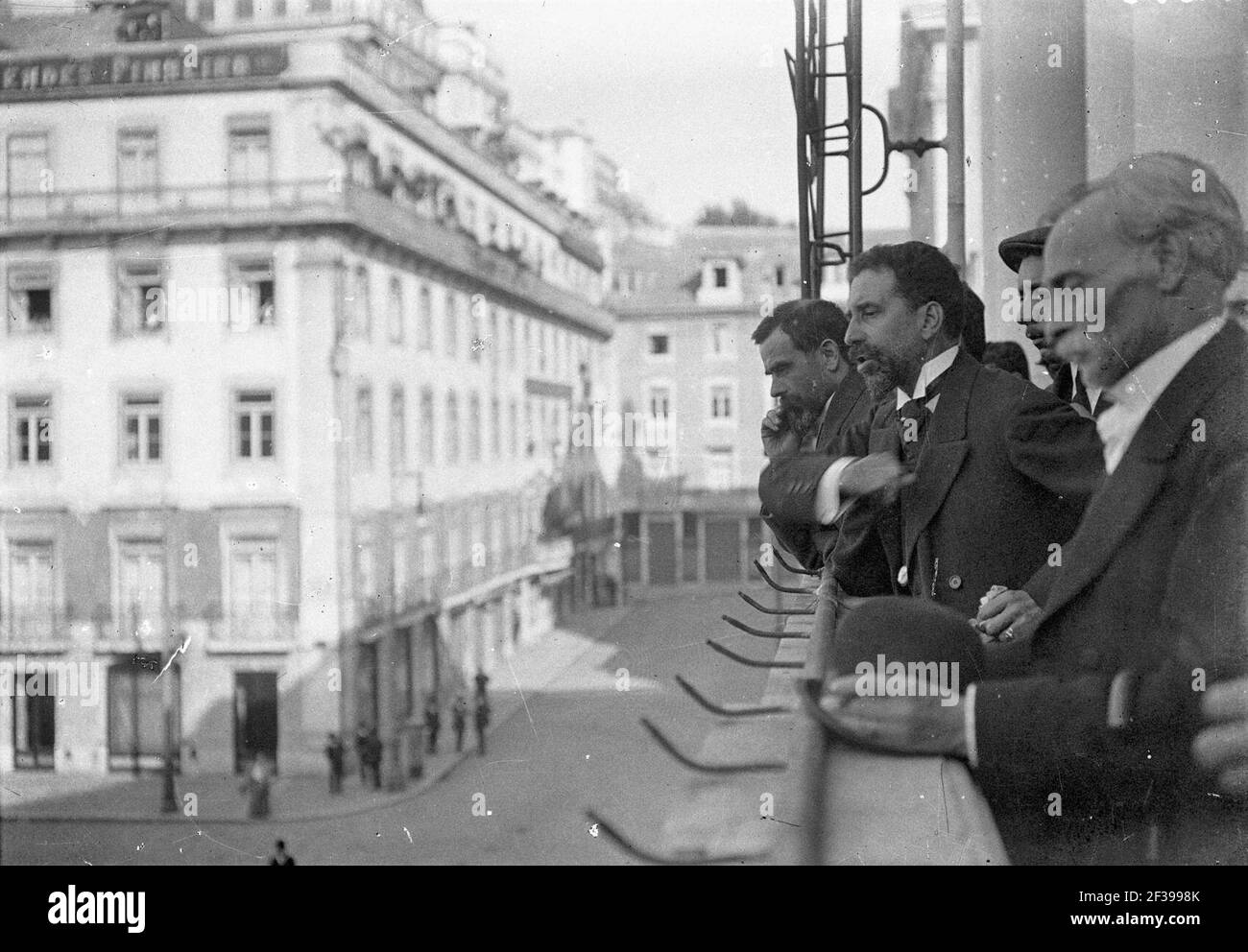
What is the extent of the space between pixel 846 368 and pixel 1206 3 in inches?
36.7

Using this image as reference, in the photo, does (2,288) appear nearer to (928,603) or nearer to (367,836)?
(367,836)

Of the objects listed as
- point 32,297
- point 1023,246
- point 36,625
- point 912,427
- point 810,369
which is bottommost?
point 36,625

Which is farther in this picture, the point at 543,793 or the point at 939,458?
the point at 543,793

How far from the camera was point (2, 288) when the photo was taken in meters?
3.41

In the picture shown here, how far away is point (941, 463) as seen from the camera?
1.30 meters

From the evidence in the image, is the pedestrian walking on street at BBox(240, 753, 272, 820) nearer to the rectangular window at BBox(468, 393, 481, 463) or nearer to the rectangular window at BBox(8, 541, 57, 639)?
the rectangular window at BBox(8, 541, 57, 639)

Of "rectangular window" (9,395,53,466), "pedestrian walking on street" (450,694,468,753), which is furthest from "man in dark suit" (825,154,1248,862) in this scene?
"rectangular window" (9,395,53,466)

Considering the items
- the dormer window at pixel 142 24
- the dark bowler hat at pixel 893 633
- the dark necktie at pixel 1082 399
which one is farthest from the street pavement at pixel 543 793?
the dormer window at pixel 142 24

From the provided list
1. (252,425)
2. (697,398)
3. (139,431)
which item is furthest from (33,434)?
(697,398)

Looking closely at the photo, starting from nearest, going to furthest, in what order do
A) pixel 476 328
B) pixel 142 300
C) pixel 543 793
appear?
pixel 543 793
pixel 142 300
pixel 476 328

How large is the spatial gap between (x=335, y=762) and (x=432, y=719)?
27cm

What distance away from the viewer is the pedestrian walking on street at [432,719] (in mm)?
2923

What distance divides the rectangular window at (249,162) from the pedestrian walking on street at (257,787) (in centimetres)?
147

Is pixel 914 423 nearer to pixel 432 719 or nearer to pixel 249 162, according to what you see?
pixel 432 719
